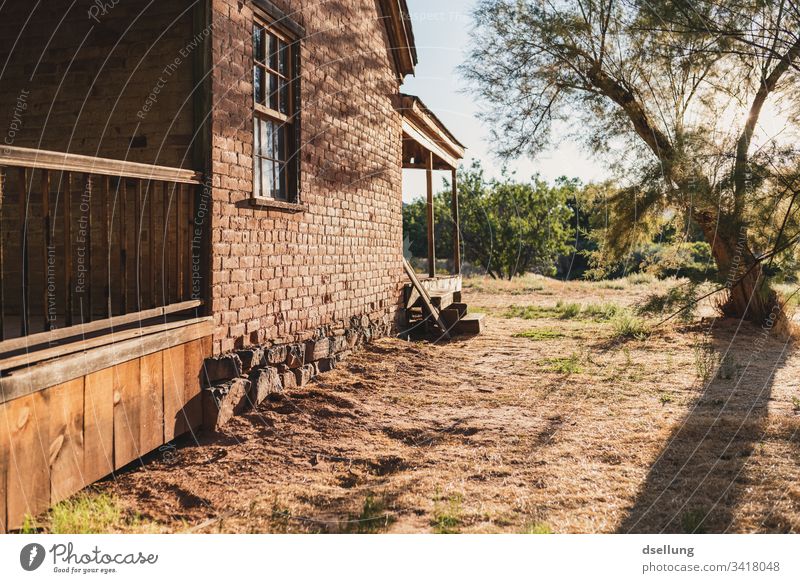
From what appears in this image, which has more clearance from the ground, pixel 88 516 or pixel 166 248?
pixel 166 248

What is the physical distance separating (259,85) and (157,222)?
73.8 inches

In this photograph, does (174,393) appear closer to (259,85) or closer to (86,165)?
(86,165)

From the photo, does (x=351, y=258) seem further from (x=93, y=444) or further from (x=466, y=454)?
(x=93, y=444)

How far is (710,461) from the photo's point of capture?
4773mm

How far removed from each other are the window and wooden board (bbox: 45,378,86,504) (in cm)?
272

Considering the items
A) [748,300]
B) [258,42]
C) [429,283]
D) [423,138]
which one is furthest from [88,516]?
[748,300]

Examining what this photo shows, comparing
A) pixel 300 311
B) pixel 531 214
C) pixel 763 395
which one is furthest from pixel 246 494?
pixel 531 214

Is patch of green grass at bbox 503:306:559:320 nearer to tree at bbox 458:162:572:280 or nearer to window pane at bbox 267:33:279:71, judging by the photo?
window pane at bbox 267:33:279:71

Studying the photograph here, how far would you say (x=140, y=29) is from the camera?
18.3ft

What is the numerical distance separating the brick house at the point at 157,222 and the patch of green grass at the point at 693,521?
3574 mm

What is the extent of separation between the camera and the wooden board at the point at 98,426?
4051 mm

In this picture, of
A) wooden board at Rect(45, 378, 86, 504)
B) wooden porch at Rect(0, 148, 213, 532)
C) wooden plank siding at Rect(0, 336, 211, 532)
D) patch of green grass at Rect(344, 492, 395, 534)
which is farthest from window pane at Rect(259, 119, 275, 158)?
patch of green grass at Rect(344, 492, 395, 534)

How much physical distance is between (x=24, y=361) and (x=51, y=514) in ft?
2.98

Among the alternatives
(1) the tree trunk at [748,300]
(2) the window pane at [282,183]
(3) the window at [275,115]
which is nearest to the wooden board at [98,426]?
(3) the window at [275,115]
